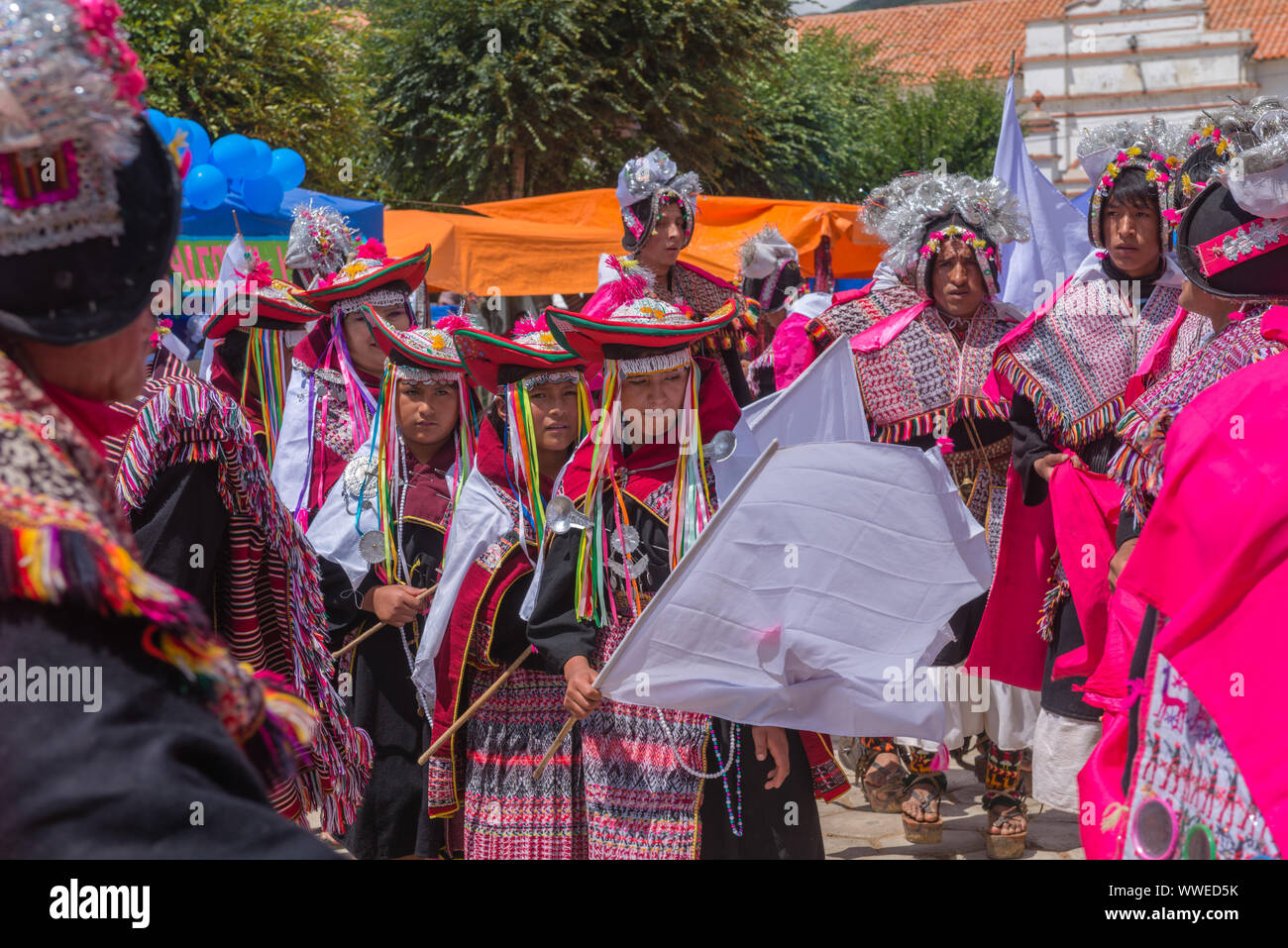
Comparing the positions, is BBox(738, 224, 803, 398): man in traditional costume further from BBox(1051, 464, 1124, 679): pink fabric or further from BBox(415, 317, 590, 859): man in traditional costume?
BBox(415, 317, 590, 859): man in traditional costume

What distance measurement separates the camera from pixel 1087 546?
14.8 ft

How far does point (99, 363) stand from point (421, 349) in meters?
3.47

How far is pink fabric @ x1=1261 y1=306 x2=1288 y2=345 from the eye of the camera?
2713 mm

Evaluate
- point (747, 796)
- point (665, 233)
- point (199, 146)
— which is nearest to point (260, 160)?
point (199, 146)

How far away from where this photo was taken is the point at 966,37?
44125 millimetres

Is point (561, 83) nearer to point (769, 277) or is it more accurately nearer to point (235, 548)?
point (769, 277)

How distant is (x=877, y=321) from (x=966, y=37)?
41.5 m

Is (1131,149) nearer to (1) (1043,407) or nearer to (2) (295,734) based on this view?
(1) (1043,407)

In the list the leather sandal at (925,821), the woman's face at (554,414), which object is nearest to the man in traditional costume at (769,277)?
the leather sandal at (925,821)

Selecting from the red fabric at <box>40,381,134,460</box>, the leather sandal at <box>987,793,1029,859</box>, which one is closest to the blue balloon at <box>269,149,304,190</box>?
the leather sandal at <box>987,793,1029,859</box>

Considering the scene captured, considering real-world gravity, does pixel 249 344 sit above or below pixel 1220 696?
above

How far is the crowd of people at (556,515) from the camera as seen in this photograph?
1.27 meters

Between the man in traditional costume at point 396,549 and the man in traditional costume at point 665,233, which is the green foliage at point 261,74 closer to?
the man in traditional costume at point 665,233
